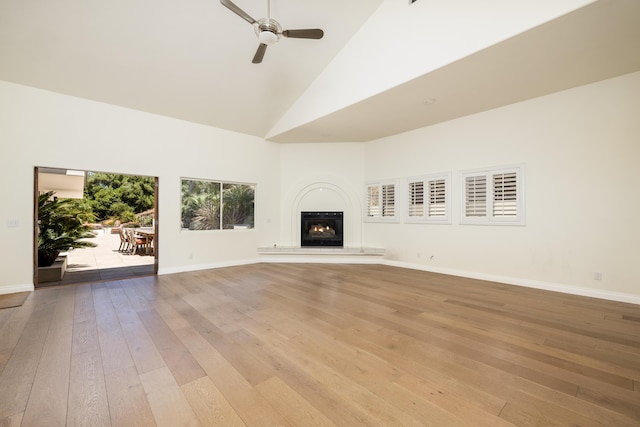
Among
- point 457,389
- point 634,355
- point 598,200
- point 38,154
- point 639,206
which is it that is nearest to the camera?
point 457,389

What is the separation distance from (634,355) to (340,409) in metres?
2.65

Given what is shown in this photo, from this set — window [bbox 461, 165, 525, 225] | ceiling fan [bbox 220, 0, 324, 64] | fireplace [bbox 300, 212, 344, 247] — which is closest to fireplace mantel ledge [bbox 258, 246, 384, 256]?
fireplace [bbox 300, 212, 344, 247]

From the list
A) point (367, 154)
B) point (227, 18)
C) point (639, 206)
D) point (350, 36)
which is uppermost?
point (350, 36)

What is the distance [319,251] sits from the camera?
6.79m

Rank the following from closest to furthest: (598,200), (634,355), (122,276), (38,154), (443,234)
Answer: (634,355) → (598,200) → (38,154) → (122,276) → (443,234)

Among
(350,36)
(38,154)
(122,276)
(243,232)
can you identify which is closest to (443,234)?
(350,36)

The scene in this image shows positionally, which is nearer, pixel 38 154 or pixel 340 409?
pixel 340 409

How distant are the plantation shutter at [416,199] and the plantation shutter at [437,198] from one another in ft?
0.70

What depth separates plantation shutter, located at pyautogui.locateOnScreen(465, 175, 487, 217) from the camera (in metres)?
5.15

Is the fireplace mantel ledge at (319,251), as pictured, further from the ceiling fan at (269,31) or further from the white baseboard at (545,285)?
the ceiling fan at (269,31)

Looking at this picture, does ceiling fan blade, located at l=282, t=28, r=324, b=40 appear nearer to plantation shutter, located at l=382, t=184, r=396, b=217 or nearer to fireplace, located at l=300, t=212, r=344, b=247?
plantation shutter, located at l=382, t=184, r=396, b=217

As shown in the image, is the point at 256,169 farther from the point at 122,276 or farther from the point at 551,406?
the point at 551,406

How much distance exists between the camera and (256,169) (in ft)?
22.6

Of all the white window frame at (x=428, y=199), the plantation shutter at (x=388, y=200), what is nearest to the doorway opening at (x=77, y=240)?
the plantation shutter at (x=388, y=200)
